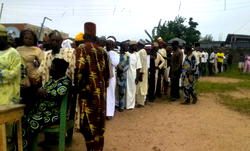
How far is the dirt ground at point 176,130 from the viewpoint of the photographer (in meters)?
4.54

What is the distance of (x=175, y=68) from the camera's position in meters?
8.14

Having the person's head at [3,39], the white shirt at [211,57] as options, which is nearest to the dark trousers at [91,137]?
the person's head at [3,39]

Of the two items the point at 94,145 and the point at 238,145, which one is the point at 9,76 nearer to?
the point at 94,145

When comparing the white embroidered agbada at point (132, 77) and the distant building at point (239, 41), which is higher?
the distant building at point (239, 41)

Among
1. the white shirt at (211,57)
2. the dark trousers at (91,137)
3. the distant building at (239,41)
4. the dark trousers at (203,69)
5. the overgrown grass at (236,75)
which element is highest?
the distant building at (239,41)

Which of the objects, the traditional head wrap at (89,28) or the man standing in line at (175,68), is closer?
the traditional head wrap at (89,28)

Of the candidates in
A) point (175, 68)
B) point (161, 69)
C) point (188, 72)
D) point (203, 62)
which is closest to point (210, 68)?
point (203, 62)

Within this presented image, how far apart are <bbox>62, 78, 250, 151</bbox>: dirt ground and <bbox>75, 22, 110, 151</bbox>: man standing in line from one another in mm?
892

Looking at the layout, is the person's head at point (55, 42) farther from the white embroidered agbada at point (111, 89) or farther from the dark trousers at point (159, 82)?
the dark trousers at point (159, 82)

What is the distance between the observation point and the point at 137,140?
4.79m

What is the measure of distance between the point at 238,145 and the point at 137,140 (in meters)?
1.78

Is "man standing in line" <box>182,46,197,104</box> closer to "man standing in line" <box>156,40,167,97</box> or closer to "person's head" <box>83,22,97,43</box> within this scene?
"man standing in line" <box>156,40,167,97</box>

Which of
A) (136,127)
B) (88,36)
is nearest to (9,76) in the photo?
(88,36)

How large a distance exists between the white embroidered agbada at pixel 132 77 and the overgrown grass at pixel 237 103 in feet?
9.89
